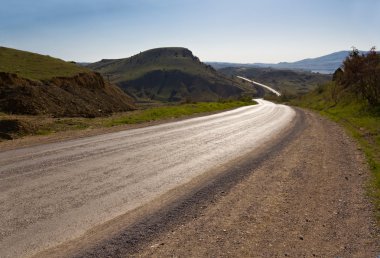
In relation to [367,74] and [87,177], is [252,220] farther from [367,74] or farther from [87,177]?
[367,74]

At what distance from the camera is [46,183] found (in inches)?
360

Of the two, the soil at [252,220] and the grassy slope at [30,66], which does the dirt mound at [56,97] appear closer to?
the grassy slope at [30,66]

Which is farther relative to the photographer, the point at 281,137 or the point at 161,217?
the point at 281,137

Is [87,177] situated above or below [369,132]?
above

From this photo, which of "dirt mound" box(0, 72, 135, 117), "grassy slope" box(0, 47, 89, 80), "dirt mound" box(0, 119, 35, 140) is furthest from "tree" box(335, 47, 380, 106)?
"grassy slope" box(0, 47, 89, 80)

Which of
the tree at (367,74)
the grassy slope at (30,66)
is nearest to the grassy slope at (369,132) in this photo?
the tree at (367,74)

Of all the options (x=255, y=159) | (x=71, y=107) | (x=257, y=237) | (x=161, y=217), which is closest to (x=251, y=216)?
(x=257, y=237)

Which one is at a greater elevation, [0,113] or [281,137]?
[0,113]

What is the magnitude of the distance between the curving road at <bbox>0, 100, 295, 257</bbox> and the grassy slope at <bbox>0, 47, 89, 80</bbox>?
21.7 meters

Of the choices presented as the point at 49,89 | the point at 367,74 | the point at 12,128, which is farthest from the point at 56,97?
the point at 367,74

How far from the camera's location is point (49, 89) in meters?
30.9

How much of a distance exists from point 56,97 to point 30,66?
12.5 metres

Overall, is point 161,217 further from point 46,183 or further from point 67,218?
point 46,183

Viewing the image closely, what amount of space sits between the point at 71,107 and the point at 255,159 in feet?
68.6
